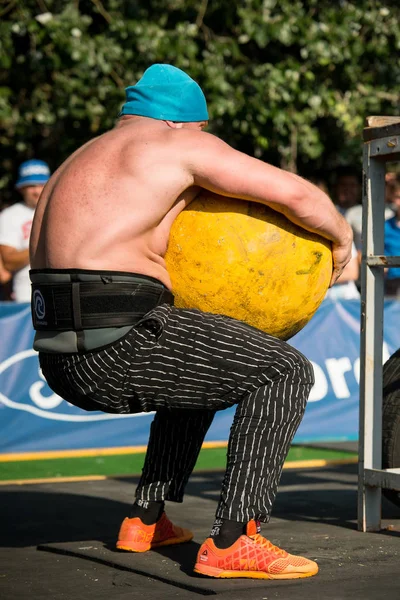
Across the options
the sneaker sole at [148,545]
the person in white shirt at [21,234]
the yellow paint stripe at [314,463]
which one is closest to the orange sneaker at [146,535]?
the sneaker sole at [148,545]

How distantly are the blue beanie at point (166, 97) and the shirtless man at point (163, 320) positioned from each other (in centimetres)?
3

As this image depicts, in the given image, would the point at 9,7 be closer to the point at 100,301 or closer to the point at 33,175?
the point at 33,175

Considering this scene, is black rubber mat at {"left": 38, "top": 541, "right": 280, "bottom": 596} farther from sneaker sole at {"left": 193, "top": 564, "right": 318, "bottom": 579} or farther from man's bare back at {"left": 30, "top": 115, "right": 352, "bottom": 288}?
man's bare back at {"left": 30, "top": 115, "right": 352, "bottom": 288}

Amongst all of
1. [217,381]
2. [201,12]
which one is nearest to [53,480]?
[217,381]

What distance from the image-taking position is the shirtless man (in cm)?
394

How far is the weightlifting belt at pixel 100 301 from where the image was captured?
3.95 m

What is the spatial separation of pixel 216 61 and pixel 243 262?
8340 millimetres

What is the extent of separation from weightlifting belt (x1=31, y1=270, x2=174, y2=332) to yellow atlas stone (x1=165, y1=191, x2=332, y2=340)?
0.17 meters

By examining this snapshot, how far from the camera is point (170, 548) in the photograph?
4648 mm

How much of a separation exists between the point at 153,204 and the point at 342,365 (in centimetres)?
543

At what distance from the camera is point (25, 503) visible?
590cm

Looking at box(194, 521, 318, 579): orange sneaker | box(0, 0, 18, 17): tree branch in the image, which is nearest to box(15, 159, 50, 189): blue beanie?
box(0, 0, 18, 17): tree branch

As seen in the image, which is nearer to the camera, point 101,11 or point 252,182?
point 252,182

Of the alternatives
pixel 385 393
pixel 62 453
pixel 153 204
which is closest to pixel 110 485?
pixel 62 453
